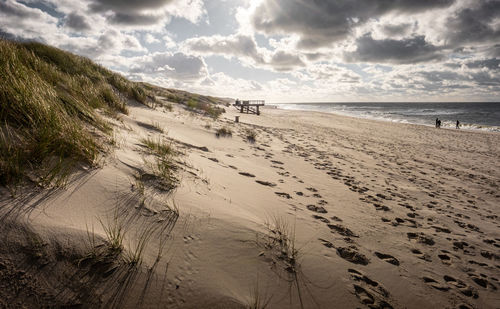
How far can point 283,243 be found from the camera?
215 centimetres

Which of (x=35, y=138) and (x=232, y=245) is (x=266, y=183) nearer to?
(x=232, y=245)

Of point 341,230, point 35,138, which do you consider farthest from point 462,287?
point 35,138

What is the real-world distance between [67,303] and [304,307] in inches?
57.7

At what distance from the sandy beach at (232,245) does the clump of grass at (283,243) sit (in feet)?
0.04

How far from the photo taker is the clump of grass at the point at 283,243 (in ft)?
6.35

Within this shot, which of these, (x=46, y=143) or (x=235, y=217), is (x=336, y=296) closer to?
(x=235, y=217)

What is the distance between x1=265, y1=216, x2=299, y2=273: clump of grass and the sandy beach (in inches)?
0.5

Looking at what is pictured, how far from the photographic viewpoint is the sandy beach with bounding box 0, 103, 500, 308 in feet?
4.33

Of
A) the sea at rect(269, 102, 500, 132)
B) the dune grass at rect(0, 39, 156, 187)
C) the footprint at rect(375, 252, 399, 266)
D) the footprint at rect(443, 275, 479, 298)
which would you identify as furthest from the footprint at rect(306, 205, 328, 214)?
the sea at rect(269, 102, 500, 132)

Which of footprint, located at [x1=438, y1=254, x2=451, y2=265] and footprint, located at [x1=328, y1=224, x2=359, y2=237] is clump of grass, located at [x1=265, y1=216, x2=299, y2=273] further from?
footprint, located at [x1=438, y1=254, x2=451, y2=265]

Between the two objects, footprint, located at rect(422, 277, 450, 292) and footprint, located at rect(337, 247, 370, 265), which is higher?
footprint, located at rect(337, 247, 370, 265)

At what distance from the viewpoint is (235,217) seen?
2.35 m

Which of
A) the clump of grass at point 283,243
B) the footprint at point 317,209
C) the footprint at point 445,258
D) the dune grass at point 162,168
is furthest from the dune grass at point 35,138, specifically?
the footprint at point 445,258

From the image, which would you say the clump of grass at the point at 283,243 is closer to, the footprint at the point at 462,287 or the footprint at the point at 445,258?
the footprint at the point at 462,287
